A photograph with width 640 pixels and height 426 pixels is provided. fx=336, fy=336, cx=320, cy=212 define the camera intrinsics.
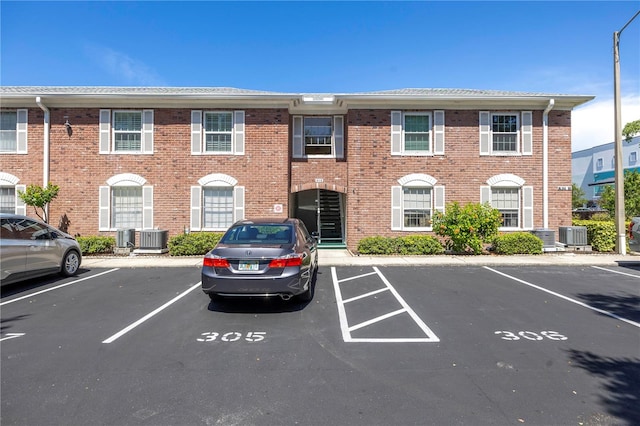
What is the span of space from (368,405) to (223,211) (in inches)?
441

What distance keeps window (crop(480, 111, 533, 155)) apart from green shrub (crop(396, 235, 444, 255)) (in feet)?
14.3

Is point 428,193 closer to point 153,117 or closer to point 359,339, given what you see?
point 359,339

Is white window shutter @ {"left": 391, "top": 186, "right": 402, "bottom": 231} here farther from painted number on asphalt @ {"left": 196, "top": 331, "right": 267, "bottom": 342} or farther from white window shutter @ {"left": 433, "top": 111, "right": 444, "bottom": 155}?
painted number on asphalt @ {"left": 196, "top": 331, "right": 267, "bottom": 342}

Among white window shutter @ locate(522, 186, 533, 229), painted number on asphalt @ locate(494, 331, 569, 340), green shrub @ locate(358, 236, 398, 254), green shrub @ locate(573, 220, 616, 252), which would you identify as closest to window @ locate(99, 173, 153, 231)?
green shrub @ locate(358, 236, 398, 254)

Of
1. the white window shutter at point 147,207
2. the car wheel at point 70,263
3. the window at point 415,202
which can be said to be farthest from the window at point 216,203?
the window at point 415,202

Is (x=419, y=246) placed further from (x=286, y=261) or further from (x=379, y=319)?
(x=286, y=261)

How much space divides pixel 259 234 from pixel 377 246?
6.71 metres

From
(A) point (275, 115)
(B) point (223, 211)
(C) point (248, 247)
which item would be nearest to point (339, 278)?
(C) point (248, 247)

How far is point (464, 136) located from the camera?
13.4 metres

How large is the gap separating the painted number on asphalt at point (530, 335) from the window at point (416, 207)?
8678mm

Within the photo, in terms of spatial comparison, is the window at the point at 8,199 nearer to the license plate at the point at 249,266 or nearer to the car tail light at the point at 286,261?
the license plate at the point at 249,266

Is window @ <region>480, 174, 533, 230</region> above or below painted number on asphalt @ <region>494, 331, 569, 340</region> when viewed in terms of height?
above

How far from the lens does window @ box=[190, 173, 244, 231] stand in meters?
13.0

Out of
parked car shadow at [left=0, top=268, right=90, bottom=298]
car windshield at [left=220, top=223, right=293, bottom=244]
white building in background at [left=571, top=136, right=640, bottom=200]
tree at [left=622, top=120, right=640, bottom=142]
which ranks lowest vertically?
parked car shadow at [left=0, top=268, right=90, bottom=298]
